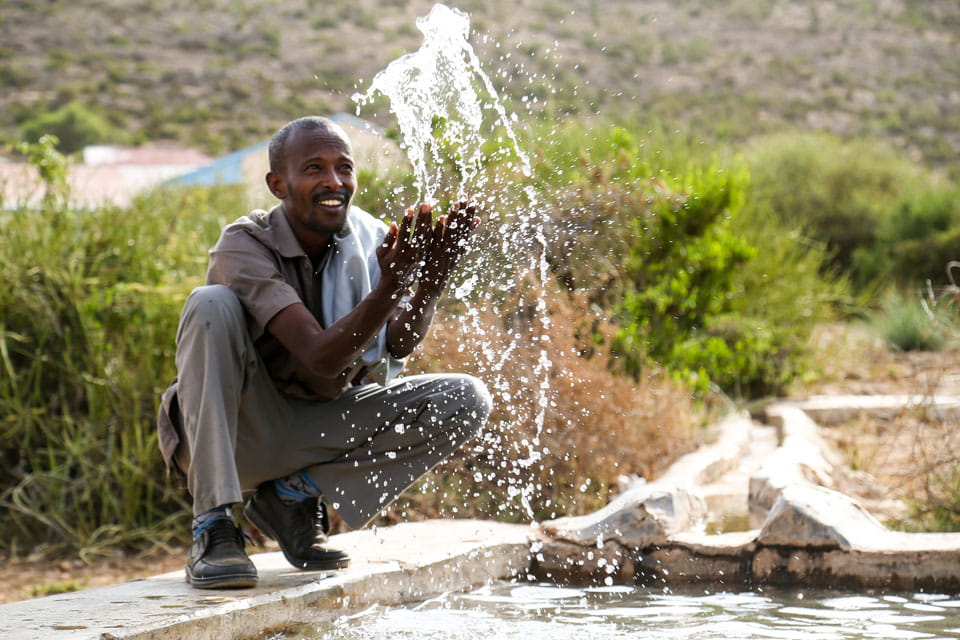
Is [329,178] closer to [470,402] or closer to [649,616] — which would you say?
[470,402]

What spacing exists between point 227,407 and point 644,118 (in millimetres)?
25084

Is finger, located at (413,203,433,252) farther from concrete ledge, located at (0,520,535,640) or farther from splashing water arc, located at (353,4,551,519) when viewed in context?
concrete ledge, located at (0,520,535,640)

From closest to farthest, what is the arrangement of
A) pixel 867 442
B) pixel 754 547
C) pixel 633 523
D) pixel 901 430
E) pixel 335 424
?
pixel 335 424 < pixel 754 547 < pixel 633 523 < pixel 901 430 < pixel 867 442

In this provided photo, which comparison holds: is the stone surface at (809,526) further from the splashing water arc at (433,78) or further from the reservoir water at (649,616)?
the splashing water arc at (433,78)

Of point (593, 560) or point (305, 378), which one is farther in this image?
point (593, 560)

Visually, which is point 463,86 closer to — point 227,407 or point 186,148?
point 227,407

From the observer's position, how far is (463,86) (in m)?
3.92

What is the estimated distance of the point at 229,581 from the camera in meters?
2.94

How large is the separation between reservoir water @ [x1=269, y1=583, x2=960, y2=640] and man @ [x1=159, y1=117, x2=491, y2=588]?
0.34 m

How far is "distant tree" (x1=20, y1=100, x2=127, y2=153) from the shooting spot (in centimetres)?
2717

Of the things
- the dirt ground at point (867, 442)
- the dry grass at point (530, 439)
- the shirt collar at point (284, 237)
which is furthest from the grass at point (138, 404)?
the shirt collar at point (284, 237)

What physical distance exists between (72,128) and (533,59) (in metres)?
13.1

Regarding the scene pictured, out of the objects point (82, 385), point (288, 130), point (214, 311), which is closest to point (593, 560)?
point (214, 311)

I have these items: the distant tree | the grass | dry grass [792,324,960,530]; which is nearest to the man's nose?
the grass
